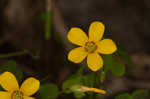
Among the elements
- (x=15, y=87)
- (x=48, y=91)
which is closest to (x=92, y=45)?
(x=48, y=91)

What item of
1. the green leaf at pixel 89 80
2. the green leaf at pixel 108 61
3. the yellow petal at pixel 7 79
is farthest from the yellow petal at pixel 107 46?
the yellow petal at pixel 7 79

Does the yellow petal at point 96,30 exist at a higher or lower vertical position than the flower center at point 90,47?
higher

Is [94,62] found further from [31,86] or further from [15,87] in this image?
[15,87]

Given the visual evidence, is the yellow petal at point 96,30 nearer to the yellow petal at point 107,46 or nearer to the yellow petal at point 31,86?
the yellow petal at point 107,46

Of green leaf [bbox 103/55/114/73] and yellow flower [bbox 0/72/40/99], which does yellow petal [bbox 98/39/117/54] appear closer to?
green leaf [bbox 103/55/114/73]

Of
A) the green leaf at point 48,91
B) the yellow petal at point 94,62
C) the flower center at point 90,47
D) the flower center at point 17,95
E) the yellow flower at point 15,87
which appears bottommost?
the green leaf at point 48,91

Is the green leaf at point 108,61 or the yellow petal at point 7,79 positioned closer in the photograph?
the yellow petal at point 7,79

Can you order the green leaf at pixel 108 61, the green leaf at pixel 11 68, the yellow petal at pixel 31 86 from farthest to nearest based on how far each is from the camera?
the green leaf at pixel 108 61
the green leaf at pixel 11 68
the yellow petal at pixel 31 86
